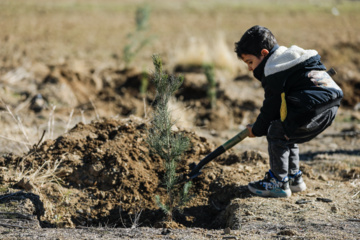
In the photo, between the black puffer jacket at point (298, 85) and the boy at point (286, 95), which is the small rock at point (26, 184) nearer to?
the boy at point (286, 95)

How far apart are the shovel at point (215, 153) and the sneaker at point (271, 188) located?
16.9 inches

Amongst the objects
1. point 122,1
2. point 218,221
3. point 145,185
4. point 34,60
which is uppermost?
point 122,1

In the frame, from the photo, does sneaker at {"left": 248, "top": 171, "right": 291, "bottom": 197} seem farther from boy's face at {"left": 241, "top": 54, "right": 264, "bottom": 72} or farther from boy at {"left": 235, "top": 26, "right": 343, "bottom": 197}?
boy's face at {"left": 241, "top": 54, "right": 264, "bottom": 72}

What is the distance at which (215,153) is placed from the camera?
3.83 meters

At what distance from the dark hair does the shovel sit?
0.65 m

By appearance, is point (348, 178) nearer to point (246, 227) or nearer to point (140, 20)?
point (246, 227)

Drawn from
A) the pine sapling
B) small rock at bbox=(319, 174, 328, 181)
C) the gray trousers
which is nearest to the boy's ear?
the gray trousers

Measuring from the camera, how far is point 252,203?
380 centimetres

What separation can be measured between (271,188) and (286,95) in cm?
81

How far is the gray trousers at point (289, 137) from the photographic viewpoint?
3.63 meters

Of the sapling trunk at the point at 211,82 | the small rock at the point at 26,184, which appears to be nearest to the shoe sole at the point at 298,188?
the small rock at the point at 26,184

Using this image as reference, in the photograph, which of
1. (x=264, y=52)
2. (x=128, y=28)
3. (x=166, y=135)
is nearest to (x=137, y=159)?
(x=166, y=135)

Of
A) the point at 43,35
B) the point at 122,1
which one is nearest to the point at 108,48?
the point at 43,35

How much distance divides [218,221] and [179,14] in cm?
1822
